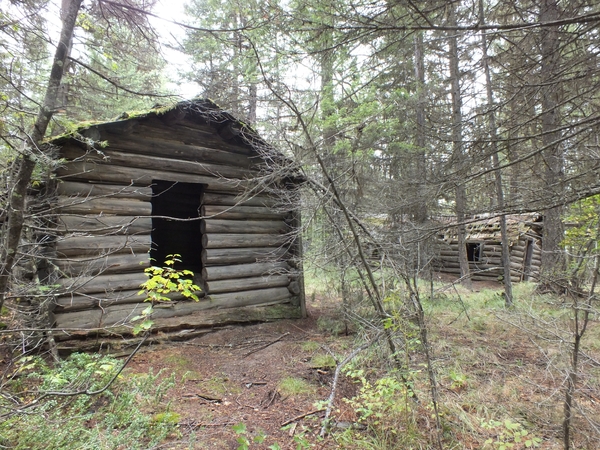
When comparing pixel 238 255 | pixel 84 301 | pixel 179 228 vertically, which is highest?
pixel 179 228

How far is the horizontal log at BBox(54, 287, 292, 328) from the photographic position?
473cm

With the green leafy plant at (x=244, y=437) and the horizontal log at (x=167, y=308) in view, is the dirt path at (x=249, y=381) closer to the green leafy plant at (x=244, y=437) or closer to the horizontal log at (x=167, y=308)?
the green leafy plant at (x=244, y=437)

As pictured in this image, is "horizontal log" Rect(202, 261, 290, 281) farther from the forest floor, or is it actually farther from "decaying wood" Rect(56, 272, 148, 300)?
"decaying wood" Rect(56, 272, 148, 300)

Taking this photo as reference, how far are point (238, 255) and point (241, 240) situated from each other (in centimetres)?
32

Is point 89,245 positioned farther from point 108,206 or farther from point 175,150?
point 175,150

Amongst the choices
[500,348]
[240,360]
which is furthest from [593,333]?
[240,360]

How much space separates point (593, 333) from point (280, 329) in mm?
5784

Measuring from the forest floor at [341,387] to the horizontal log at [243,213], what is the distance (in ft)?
7.37

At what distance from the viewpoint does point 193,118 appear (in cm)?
602

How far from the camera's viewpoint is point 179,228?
9.32 meters

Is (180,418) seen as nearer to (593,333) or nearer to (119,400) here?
(119,400)

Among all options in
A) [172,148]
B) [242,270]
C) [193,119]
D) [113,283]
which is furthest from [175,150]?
[242,270]

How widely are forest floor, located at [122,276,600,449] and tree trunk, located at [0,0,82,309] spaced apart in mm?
2122

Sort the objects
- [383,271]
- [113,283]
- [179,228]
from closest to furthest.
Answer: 1. [383,271]
2. [113,283]
3. [179,228]
